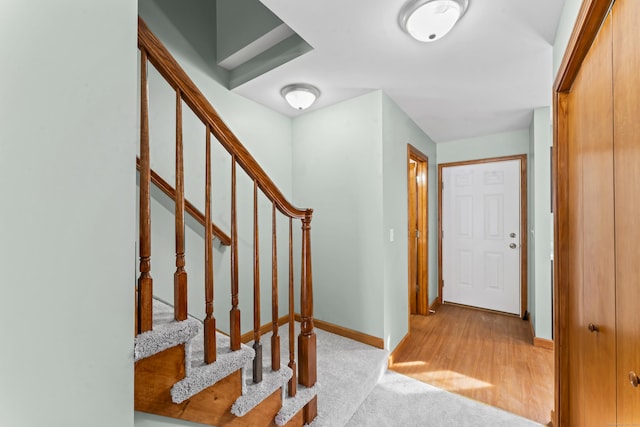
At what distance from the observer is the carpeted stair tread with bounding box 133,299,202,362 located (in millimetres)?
844

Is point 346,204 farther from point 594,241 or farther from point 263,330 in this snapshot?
point 594,241

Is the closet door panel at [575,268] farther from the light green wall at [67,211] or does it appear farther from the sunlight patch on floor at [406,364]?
the light green wall at [67,211]

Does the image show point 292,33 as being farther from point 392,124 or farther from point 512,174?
point 512,174

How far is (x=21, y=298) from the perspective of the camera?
0.60 metres

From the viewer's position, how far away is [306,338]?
1.50 metres

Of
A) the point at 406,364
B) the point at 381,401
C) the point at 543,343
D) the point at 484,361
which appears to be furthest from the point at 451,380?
the point at 543,343

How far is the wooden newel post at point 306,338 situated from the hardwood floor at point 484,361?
1101 millimetres

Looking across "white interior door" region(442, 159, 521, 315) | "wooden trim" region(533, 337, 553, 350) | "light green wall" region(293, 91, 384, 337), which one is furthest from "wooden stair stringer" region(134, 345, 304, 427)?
"white interior door" region(442, 159, 521, 315)

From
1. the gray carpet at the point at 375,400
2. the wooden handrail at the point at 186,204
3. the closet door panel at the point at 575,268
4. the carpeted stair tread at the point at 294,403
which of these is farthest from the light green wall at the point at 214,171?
the closet door panel at the point at 575,268

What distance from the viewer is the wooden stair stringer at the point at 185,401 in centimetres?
91

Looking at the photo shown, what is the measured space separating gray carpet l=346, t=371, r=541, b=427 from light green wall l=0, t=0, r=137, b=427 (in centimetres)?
157

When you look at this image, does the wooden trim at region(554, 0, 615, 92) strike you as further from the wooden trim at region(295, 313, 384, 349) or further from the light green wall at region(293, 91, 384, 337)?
the wooden trim at region(295, 313, 384, 349)

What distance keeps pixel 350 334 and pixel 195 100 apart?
7.40 ft

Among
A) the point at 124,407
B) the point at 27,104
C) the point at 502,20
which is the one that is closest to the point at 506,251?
the point at 502,20
